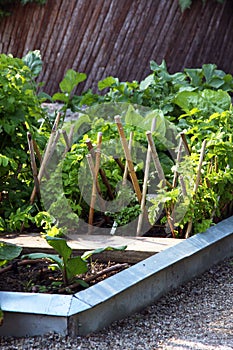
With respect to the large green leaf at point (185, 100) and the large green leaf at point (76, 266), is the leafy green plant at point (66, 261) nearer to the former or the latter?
the large green leaf at point (76, 266)

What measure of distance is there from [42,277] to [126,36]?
492cm

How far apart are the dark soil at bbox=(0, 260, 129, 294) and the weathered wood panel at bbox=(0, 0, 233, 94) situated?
14.8 feet

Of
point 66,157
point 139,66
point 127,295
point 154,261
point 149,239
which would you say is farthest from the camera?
point 139,66

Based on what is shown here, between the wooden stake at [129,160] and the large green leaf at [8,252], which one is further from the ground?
the wooden stake at [129,160]

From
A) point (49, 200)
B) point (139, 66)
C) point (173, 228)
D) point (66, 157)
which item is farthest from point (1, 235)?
point (139, 66)

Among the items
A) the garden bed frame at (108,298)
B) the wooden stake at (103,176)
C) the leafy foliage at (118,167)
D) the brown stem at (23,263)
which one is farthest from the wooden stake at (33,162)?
the brown stem at (23,263)

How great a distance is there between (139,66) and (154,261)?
4.68 metres

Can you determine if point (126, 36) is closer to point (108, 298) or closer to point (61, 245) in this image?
point (61, 245)

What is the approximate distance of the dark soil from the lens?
3.61 metres

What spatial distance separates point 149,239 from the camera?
168 inches

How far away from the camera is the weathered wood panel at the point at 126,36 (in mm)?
8039

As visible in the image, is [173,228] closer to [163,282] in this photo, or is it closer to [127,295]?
[163,282]

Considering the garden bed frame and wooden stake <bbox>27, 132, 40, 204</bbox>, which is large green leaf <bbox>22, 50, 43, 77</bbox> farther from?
the garden bed frame

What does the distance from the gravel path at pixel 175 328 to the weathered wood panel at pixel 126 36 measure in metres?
4.46
